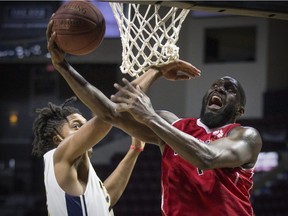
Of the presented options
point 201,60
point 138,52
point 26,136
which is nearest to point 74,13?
point 138,52

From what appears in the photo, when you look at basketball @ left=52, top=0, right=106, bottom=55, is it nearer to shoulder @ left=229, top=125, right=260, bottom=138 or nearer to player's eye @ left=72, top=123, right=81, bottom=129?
player's eye @ left=72, top=123, right=81, bottom=129

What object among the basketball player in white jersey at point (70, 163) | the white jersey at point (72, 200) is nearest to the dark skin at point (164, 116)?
the basketball player in white jersey at point (70, 163)

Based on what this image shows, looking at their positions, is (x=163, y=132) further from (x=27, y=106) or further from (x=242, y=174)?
(x=27, y=106)

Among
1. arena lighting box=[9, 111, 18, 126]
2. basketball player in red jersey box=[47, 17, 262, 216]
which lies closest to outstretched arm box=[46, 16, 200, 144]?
basketball player in red jersey box=[47, 17, 262, 216]

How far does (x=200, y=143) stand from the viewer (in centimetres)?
246

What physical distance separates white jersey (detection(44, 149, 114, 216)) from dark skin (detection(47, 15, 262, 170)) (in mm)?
312

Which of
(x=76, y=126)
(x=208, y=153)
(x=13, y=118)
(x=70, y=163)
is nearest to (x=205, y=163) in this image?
(x=208, y=153)

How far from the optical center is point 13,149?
10.8m

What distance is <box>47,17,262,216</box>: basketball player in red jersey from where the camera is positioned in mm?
2443

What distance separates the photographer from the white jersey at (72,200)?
2.85 metres

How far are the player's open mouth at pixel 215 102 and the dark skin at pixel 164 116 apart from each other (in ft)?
0.06

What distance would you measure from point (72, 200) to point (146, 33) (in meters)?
0.88

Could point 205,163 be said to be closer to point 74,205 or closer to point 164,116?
point 164,116

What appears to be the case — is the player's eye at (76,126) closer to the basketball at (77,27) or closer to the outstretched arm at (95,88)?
the outstretched arm at (95,88)
